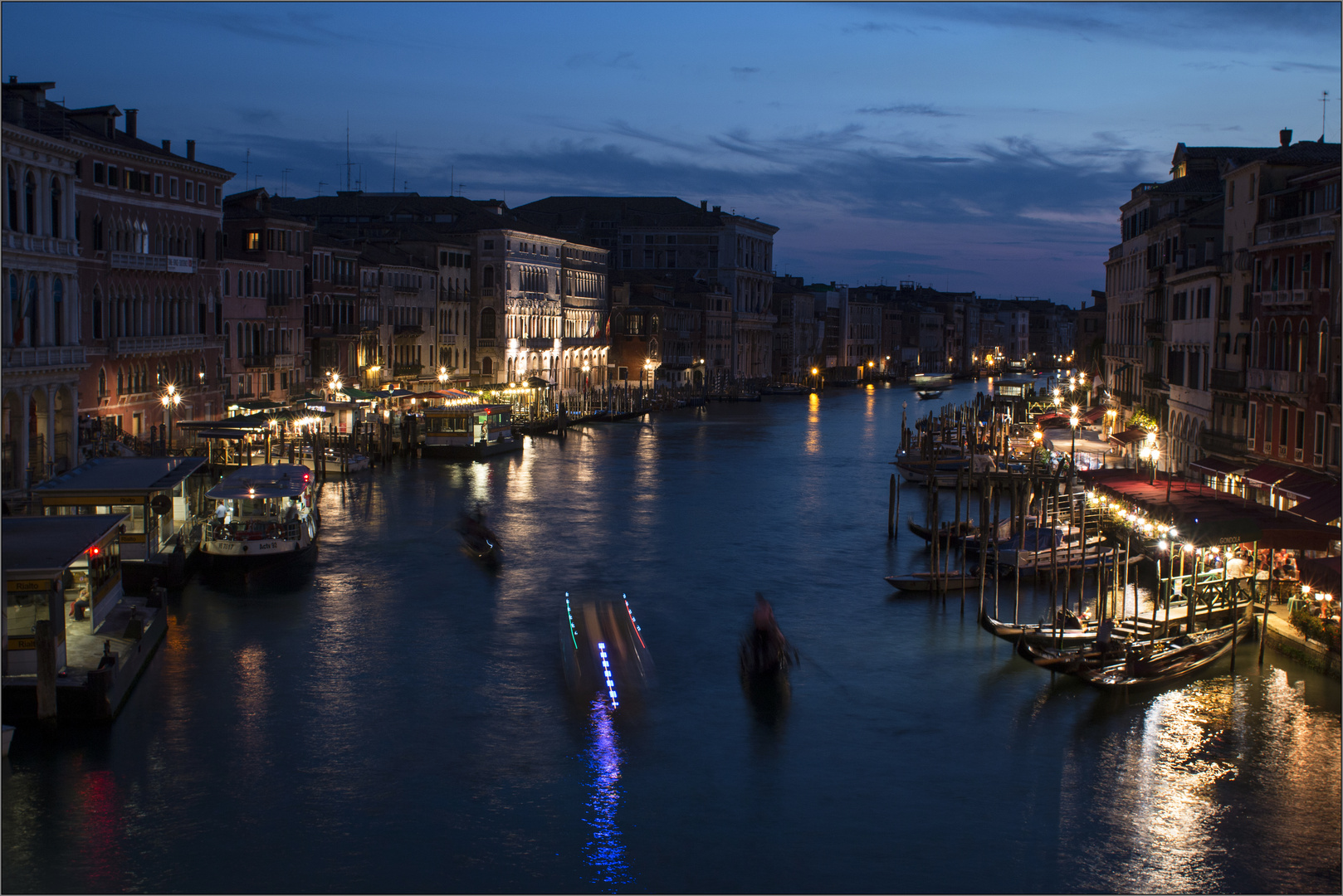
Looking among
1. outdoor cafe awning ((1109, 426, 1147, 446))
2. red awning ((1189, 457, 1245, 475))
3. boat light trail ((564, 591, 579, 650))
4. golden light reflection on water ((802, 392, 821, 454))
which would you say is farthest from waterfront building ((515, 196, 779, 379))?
boat light trail ((564, 591, 579, 650))

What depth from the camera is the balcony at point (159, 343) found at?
34.2 metres

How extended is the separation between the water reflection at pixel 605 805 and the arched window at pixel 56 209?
18069 millimetres

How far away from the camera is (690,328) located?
307 feet

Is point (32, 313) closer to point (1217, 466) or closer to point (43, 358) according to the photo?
point (43, 358)

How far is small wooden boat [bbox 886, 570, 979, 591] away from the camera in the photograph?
24.1 meters

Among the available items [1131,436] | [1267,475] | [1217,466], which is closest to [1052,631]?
[1267,475]

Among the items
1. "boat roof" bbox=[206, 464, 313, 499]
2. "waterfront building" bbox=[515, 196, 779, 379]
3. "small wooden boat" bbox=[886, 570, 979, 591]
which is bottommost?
"small wooden boat" bbox=[886, 570, 979, 591]

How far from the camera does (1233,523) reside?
63.2ft

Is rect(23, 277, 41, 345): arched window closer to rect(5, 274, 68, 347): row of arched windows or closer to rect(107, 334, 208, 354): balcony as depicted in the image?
rect(5, 274, 68, 347): row of arched windows

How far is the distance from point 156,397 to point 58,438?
777cm

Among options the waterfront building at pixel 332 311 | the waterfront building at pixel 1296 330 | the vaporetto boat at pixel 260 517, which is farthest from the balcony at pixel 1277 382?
the waterfront building at pixel 332 311

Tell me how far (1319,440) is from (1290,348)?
2507mm

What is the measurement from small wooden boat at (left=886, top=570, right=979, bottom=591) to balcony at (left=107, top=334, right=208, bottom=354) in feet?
68.3

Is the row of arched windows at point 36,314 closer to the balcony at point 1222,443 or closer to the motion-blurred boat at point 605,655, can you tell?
the motion-blurred boat at point 605,655
